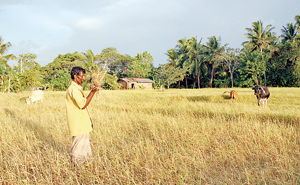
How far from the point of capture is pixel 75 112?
278 cm

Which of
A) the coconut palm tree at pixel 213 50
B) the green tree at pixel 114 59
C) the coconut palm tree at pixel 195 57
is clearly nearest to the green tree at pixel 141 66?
the green tree at pixel 114 59

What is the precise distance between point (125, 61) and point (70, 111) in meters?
41.7

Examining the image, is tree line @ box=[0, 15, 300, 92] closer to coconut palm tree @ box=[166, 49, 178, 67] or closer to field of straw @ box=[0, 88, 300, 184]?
coconut palm tree @ box=[166, 49, 178, 67]

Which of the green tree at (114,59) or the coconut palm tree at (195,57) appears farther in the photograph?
the green tree at (114,59)

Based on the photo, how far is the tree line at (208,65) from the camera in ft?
59.9

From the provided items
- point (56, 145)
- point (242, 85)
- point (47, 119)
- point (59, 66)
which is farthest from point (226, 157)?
point (59, 66)

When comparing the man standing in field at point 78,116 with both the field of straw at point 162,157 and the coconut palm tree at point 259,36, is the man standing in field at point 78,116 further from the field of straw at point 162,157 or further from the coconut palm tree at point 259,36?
the coconut palm tree at point 259,36

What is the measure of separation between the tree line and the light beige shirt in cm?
1523

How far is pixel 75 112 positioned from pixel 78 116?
73mm

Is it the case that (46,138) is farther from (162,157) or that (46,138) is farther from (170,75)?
(170,75)

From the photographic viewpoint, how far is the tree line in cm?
1827

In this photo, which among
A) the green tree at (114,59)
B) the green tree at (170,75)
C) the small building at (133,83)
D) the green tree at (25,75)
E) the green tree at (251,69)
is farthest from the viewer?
the green tree at (114,59)

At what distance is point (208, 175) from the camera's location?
2918 mm

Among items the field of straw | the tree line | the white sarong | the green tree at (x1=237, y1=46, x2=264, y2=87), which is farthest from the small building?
the white sarong
